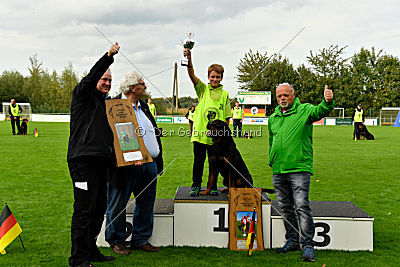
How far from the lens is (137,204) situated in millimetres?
3896

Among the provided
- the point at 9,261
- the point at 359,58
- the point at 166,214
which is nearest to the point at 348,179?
the point at 166,214

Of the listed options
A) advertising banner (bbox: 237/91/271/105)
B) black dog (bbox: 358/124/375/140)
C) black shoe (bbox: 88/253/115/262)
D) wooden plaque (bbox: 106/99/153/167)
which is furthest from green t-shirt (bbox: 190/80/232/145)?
advertising banner (bbox: 237/91/271/105)

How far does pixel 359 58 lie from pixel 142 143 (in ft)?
175

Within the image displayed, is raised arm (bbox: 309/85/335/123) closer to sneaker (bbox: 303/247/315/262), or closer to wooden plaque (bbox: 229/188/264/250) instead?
wooden plaque (bbox: 229/188/264/250)

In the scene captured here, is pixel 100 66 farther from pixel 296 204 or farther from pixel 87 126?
pixel 296 204

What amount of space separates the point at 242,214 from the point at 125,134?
1564 millimetres

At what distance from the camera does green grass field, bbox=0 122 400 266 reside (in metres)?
3.61

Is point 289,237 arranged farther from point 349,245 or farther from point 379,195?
point 379,195

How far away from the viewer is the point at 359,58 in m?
50.6

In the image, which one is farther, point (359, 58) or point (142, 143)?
point (359, 58)

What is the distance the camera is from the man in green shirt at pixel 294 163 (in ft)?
12.0

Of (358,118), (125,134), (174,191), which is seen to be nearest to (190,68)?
(125,134)

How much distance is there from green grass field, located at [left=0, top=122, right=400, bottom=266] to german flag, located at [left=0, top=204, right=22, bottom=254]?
15cm

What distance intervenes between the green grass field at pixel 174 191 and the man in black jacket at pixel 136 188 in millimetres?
179
